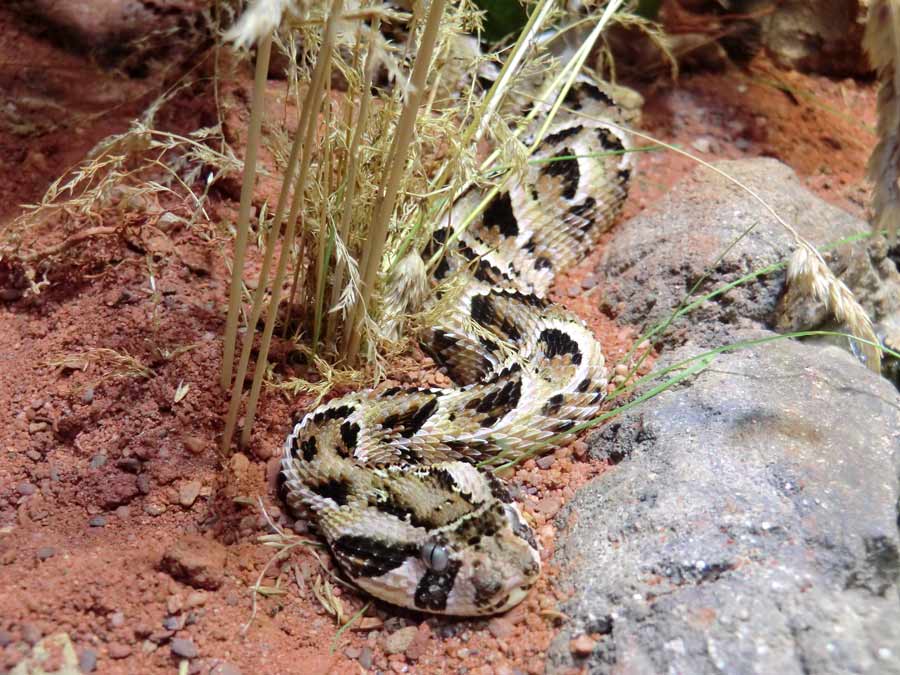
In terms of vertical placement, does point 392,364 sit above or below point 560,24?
below

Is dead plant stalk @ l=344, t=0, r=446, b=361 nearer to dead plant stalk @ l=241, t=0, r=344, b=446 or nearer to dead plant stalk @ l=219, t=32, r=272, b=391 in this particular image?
dead plant stalk @ l=241, t=0, r=344, b=446

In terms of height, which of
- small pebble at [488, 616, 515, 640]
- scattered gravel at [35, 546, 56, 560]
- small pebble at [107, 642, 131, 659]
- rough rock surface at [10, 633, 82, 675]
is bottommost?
scattered gravel at [35, 546, 56, 560]

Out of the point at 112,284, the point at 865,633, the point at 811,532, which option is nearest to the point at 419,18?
the point at 112,284

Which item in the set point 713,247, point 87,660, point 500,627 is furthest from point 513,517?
point 713,247

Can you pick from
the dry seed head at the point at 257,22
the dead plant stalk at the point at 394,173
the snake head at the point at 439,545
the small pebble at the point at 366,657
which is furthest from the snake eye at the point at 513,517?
the dry seed head at the point at 257,22

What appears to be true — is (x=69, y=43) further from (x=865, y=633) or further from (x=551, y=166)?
(x=865, y=633)

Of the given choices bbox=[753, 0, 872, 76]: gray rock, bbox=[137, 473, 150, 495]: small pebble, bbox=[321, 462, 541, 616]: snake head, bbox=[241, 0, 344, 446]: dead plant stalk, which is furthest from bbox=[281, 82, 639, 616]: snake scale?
bbox=[753, 0, 872, 76]: gray rock
